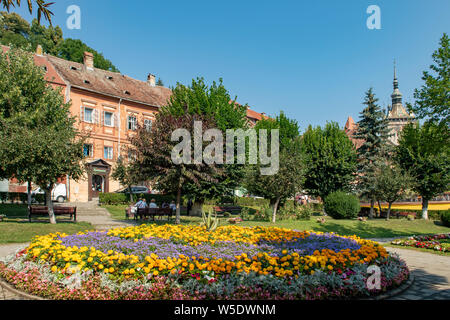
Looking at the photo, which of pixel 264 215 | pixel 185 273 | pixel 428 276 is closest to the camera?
pixel 185 273

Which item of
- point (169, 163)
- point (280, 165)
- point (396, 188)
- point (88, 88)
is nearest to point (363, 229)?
point (280, 165)

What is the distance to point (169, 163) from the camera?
50.2 feet

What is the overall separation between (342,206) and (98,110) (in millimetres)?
26864

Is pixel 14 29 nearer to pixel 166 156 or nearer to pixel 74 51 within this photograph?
pixel 74 51

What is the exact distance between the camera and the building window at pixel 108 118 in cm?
3581

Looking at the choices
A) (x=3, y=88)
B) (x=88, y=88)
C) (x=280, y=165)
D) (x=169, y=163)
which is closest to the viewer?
(x=169, y=163)

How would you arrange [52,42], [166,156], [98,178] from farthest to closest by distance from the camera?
[52,42]
[98,178]
[166,156]

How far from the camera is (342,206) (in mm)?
25078

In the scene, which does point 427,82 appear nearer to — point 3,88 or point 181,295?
point 181,295

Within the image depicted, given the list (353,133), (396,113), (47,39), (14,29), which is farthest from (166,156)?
(396,113)

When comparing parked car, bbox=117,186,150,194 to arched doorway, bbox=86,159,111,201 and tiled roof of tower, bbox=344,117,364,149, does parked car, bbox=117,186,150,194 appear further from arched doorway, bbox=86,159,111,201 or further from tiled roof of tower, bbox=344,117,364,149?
tiled roof of tower, bbox=344,117,364,149

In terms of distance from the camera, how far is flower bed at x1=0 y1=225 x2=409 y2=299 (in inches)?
208

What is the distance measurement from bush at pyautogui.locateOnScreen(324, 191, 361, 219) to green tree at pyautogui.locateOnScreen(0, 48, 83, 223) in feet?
61.5
